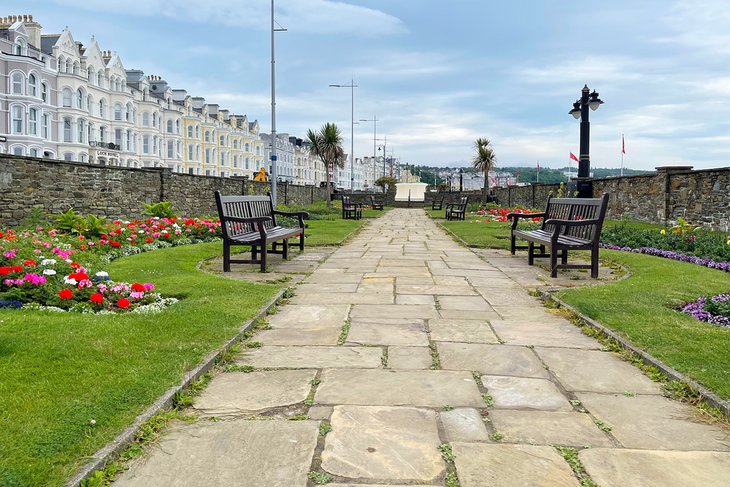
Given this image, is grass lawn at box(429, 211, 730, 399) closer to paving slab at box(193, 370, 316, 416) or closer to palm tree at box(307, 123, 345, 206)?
paving slab at box(193, 370, 316, 416)

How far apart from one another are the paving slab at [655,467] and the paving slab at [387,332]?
183 centimetres

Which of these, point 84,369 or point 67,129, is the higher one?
point 67,129

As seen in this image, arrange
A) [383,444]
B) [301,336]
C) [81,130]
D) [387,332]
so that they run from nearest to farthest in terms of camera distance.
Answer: [383,444] < [301,336] < [387,332] < [81,130]

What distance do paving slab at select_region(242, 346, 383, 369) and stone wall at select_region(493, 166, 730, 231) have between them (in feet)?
36.6

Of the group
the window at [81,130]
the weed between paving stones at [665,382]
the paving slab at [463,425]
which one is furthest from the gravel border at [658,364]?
the window at [81,130]

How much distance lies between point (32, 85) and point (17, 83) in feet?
5.23

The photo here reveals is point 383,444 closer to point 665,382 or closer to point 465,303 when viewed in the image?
point 665,382

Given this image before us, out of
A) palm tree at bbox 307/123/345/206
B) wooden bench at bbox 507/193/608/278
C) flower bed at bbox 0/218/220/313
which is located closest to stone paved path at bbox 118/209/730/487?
flower bed at bbox 0/218/220/313

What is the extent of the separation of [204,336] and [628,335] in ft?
9.94

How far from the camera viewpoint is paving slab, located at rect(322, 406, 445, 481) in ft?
7.19

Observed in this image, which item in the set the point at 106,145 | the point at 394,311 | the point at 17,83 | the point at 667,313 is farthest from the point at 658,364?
the point at 106,145

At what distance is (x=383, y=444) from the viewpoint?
2.41 metres

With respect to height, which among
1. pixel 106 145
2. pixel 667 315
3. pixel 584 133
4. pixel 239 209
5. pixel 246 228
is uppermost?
pixel 106 145

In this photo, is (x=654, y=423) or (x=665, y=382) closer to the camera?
(x=654, y=423)
